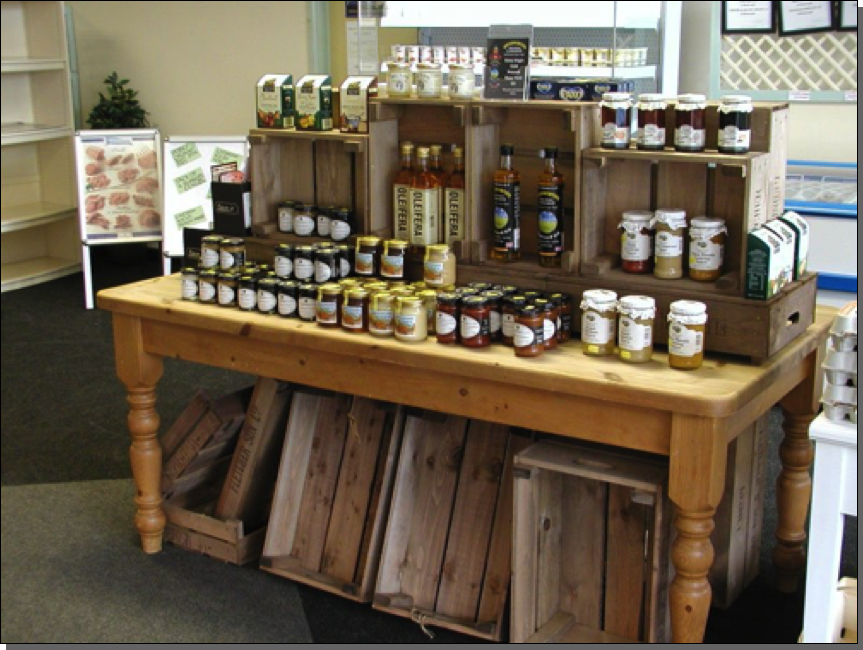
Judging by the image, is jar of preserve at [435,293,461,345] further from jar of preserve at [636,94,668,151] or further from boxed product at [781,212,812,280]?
boxed product at [781,212,812,280]

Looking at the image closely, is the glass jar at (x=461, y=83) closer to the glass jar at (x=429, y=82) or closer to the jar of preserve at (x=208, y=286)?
the glass jar at (x=429, y=82)

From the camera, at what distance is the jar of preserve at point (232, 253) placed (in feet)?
11.8

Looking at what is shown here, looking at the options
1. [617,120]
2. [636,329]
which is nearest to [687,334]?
[636,329]

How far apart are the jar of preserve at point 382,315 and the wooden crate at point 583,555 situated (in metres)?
A: 0.49

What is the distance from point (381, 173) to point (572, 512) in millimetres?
1131

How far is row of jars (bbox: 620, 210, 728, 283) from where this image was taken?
2.89 metres

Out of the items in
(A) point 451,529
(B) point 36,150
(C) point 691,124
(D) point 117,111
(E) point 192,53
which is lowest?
(A) point 451,529

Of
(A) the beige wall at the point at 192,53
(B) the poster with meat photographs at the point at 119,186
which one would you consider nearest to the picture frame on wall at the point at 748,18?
(A) the beige wall at the point at 192,53

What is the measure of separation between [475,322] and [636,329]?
1.37ft

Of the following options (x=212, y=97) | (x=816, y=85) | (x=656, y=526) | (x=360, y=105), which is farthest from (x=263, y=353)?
(x=212, y=97)

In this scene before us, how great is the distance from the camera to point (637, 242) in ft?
9.80

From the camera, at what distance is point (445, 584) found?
3324 millimetres

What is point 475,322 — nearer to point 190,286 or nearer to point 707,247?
point 707,247

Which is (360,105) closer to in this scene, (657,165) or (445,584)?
(657,165)
